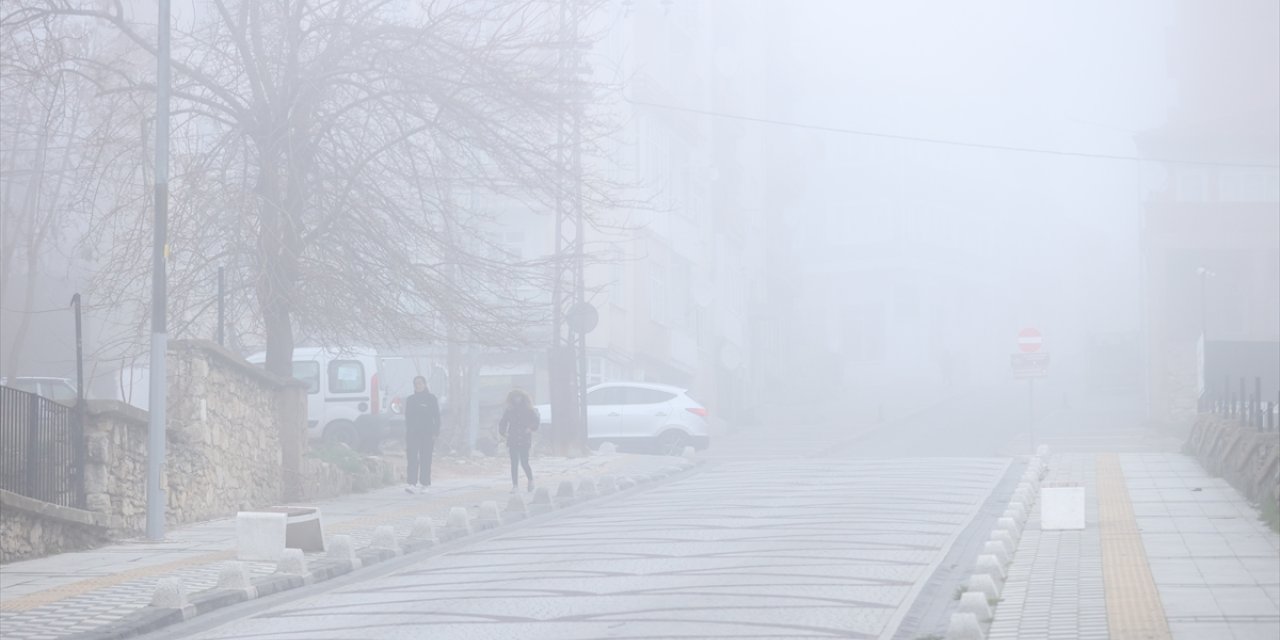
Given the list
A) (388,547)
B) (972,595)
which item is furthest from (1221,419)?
(972,595)

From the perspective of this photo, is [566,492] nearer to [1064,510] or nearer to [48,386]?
[1064,510]

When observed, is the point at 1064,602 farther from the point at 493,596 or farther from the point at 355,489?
the point at 355,489

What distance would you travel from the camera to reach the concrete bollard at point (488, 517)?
18219 mm

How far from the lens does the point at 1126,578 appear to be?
38.4ft

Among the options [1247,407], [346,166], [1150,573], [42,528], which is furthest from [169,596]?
[1247,407]

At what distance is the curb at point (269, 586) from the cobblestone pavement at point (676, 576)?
1.58ft

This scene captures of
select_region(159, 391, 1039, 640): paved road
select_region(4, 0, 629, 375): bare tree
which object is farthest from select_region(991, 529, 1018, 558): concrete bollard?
select_region(4, 0, 629, 375): bare tree

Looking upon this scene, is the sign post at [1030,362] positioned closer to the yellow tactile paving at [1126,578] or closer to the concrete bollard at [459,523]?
the yellow tactile paving at [1126,578]

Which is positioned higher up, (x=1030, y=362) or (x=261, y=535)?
(x=1030, y=362)

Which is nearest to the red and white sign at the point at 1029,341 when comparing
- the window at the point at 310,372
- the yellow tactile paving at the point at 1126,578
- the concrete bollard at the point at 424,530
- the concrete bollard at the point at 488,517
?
the window at the point at 310,372

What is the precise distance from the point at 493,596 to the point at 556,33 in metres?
11.7

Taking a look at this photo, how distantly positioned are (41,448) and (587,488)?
8867mm

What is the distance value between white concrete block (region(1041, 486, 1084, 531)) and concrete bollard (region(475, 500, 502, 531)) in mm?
6235

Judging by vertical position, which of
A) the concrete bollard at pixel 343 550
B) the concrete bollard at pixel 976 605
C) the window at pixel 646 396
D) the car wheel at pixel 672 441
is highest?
the window at pixel 646 396
